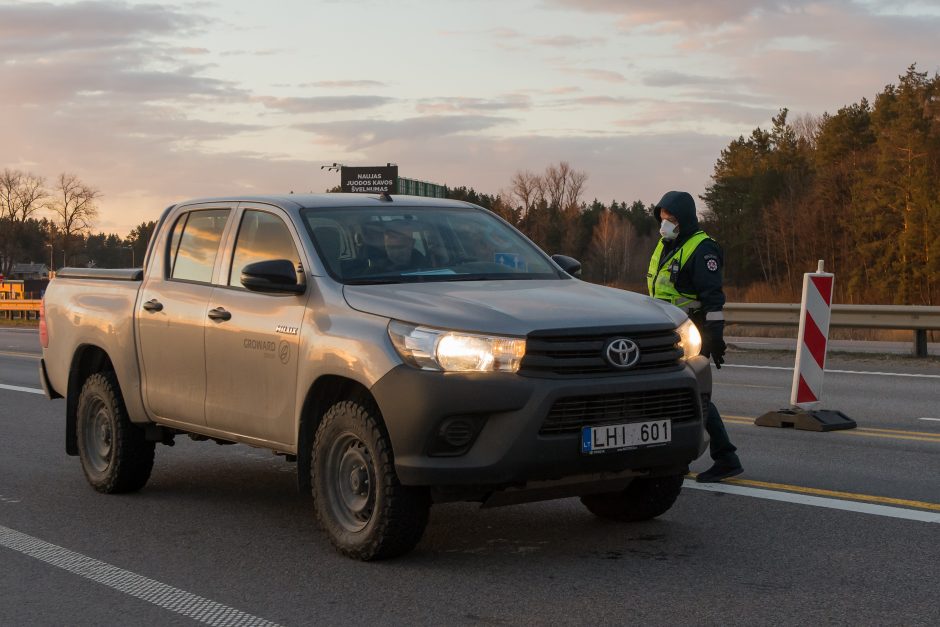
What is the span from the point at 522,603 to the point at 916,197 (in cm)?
8156

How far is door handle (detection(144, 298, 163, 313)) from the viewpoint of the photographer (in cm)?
770

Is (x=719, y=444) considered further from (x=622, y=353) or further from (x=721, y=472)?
(x=622, y=353)

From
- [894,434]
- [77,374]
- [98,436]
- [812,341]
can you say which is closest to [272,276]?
[98,436]

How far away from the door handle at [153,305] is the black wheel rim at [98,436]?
2.79 feet

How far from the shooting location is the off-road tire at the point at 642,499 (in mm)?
6777

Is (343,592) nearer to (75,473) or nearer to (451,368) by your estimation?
(451,368)

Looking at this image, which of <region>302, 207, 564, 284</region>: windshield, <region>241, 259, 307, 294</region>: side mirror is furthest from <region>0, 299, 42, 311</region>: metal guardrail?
<region>241, 259, 307, 294</region>: side mirror

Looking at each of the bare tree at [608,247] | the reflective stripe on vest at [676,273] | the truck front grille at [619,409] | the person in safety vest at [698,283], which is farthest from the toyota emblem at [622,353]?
the bare tree at [608,247]

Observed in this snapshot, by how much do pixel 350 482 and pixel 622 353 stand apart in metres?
1.48

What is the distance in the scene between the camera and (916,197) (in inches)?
3191

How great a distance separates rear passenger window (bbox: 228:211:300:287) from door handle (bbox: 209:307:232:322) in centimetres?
19

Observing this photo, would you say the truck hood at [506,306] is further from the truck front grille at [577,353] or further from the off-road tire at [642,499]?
the off-road tire at [642,499]

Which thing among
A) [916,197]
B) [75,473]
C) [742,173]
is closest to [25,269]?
[742,173]

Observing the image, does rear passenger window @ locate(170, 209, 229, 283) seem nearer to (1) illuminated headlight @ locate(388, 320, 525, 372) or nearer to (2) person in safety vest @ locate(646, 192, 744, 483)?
(1) illuminated headlight @ locate(388, 320, 525, 372)
